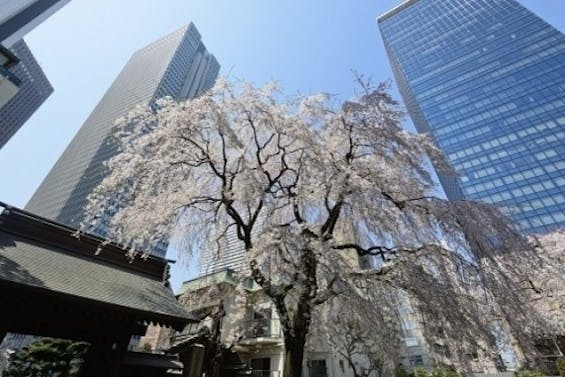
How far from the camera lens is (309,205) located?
23.5 ft

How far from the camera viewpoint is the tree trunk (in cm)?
524

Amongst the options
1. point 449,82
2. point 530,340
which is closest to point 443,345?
point 530,340

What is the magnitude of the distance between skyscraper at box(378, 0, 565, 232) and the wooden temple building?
4376 cm

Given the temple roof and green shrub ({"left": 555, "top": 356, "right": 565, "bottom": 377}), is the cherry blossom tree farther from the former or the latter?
green shrub ({"left": 555, "top": 356, "right": 565, "bottom": 377})

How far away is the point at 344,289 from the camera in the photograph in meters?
5.50

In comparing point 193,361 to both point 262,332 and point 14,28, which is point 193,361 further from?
point 14,28

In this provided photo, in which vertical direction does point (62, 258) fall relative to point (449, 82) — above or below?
below

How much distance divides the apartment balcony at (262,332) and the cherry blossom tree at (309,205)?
8795mm

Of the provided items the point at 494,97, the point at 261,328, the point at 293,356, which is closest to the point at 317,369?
the point at 261,328

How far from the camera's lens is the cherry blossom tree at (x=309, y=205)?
4773 mm

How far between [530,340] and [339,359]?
43.5 feet

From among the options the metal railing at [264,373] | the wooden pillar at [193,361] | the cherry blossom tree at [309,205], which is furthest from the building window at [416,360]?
the wooden pillar at [193,361]

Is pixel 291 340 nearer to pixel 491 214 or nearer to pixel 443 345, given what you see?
pixel 443 345

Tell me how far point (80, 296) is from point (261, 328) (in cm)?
1204
